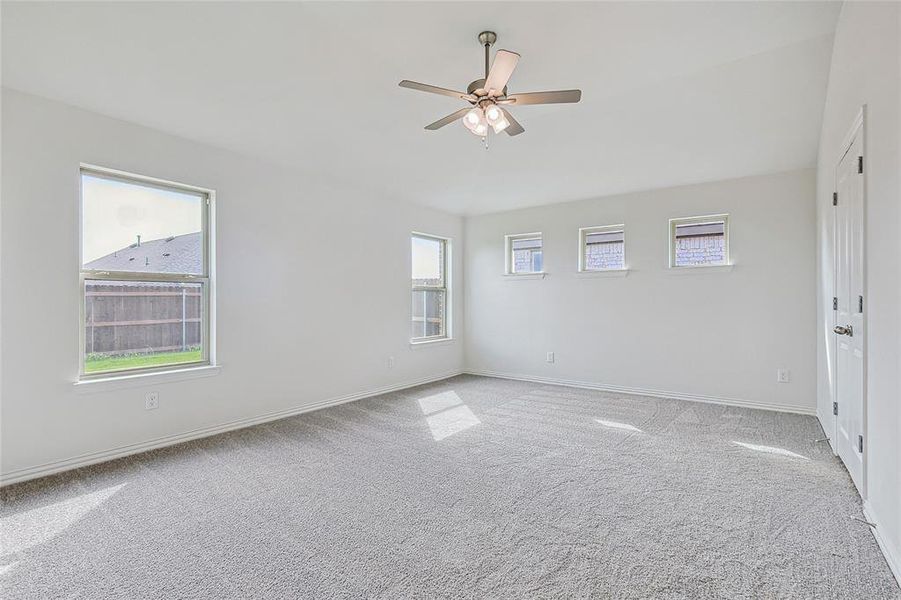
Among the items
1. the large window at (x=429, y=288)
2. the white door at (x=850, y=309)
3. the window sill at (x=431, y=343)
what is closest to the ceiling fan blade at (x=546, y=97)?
the white door at (x=850, y=309)

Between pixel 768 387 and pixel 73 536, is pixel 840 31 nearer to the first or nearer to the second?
pixel 768 387

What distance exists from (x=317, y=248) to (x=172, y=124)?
1635 millimetres

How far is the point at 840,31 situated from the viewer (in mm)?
2541

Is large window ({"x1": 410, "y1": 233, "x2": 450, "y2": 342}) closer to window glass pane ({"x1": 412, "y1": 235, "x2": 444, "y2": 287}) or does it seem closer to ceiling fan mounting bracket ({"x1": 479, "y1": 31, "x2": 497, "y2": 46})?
window glass pane ({"x1": 412, "y1": 235, "x2": 444, "y2": 287})

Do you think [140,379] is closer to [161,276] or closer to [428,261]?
[161,276]

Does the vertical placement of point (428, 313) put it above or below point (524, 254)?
below

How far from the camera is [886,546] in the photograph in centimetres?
194

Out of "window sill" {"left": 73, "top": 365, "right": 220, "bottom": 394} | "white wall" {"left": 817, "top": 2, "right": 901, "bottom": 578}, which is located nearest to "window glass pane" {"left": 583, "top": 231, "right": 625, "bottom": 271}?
"white wall" {"left": 817, "top": 2, "right": 901, "bottom": 578}

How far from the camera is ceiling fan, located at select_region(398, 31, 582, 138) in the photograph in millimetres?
2332

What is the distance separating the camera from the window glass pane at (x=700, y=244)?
4.88 meters

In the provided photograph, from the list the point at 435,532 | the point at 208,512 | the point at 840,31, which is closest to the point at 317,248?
the point at 208,512

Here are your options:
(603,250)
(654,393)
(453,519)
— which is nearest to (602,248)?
(603,250)

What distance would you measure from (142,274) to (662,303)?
16.6 ft

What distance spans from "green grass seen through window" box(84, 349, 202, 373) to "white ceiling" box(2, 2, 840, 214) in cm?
A: 173
